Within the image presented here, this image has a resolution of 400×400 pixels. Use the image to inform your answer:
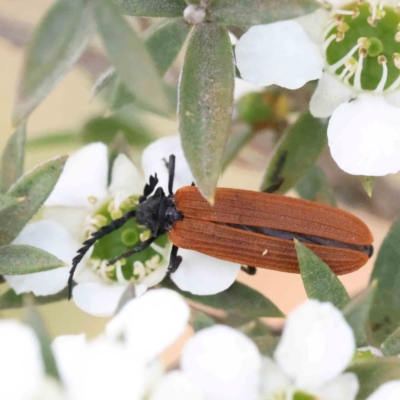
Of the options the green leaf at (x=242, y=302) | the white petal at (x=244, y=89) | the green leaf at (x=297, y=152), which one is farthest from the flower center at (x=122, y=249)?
the white petal at (x=244, y=89)

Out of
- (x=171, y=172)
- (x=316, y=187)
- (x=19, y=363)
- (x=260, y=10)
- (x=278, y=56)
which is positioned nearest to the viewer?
(x=19, y=363)

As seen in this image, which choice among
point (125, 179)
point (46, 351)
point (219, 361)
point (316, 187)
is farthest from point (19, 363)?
point (316, 187)

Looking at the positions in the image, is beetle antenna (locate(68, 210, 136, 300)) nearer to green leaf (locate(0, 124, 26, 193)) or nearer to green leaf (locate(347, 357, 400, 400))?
green leaf (locate(0, 124, 26, 193))

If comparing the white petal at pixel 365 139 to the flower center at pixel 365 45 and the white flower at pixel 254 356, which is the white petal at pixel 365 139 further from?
the white flower at pixel 254 356

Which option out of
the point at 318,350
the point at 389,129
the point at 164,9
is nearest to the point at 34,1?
the point at 164,9

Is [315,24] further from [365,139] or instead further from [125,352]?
[125,352]

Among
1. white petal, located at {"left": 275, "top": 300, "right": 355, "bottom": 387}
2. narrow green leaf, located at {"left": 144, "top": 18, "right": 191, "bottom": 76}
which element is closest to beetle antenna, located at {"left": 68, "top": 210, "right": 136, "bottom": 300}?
narrow green leaf, located at {"left": 144, "top": 18, "right": 191, "bottom": 76}
